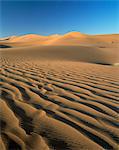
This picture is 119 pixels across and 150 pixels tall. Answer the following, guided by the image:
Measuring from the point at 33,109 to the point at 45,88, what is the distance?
1.32 meters

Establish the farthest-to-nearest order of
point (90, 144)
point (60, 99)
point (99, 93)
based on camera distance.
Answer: point (99, 93), point (60, 99), point (90, 144)

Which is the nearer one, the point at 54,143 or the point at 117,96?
the point at 54,143

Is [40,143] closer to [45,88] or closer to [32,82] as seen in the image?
[45,88]

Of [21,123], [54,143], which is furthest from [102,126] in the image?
[21,123]

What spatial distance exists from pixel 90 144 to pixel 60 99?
1.51m

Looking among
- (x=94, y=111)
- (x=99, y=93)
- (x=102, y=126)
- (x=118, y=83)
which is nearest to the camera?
(x=102, y=126)

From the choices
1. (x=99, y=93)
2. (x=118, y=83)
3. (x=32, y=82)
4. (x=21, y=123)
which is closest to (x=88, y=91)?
(x=99, y=93)

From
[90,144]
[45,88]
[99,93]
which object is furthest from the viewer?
[45,88]

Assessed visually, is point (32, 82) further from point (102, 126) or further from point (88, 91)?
point (102, 126)

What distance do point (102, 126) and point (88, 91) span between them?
1.63 meters

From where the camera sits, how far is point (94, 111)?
3.13 metres

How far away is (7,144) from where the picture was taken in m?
2.24

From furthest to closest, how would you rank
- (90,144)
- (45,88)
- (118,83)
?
(118,83)
(45,88)
(90,144)

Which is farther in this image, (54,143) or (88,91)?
(88,91)
